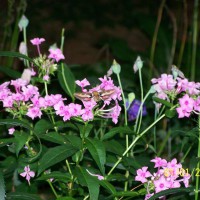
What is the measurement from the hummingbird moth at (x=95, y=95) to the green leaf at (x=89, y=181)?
18 cm

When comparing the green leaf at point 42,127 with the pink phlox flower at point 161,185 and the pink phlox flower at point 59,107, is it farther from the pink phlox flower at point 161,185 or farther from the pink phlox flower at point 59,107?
the pink phlox flower at point 161,185

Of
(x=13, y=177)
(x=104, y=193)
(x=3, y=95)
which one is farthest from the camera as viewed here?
(x=13, y=177)

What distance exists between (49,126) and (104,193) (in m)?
0.32

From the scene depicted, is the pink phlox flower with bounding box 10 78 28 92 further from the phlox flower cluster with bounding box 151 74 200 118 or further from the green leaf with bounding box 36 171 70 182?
the phlox flower cluster with bounding box 151 74 200 118

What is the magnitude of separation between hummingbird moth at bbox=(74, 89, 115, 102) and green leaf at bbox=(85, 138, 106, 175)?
11cm

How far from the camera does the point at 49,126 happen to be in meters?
1.61

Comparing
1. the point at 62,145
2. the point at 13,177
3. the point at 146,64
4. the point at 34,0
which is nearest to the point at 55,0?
the point at 34,0

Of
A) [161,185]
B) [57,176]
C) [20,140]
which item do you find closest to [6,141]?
[20,140]

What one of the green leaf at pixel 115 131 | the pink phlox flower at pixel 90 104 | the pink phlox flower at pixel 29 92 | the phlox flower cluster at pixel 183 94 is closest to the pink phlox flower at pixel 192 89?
the phlox flower cluster at pixel 183 94

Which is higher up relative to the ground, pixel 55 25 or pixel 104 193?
pixel 55 25

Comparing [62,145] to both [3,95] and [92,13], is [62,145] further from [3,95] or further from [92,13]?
[92,13]

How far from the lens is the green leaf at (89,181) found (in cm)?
147

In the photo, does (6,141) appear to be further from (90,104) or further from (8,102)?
(90,104)

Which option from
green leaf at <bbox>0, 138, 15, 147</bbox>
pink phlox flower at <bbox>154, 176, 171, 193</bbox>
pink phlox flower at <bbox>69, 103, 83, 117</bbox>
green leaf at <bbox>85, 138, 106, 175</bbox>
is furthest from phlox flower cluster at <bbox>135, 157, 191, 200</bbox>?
green leaf at <bbox>0, 138, 15, 147</bbox>
